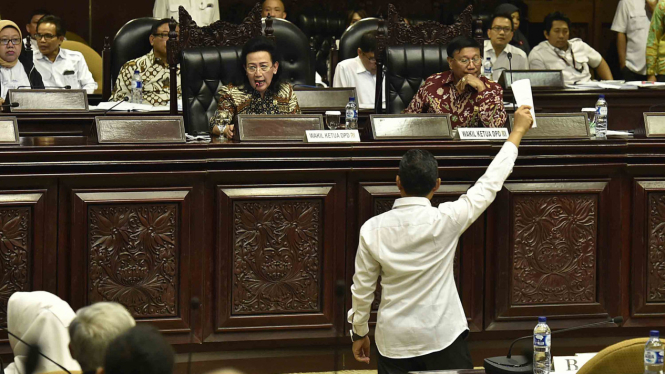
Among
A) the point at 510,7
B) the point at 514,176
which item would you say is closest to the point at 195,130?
the point at 514,176

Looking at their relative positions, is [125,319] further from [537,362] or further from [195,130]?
[195,130]

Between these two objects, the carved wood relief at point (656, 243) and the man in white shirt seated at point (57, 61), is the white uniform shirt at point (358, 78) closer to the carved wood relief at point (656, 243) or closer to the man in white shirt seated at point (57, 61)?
the man in white shirt seated at point (57, 61)

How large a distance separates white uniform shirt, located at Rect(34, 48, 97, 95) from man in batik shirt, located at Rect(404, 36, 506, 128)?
284cm

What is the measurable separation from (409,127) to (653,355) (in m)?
1.81

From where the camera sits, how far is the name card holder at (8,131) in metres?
3.36

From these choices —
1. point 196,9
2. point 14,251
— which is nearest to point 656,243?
point 14,251

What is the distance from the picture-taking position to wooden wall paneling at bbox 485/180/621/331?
366cm

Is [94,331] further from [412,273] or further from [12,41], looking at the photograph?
[12,41]

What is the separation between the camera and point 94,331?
175cm

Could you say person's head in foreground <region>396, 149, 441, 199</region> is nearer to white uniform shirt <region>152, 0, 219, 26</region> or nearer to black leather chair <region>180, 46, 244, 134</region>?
black leather chair <region>180, 46, 244, 134</region>

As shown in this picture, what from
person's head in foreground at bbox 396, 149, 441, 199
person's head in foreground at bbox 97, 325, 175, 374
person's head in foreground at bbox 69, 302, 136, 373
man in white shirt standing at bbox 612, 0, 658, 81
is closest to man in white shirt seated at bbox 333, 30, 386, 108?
person's head in foreground at bbox 396, 149, 441, 199

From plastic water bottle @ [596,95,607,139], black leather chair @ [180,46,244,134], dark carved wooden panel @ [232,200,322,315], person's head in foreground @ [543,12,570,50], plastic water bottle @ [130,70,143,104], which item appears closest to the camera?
dark carved wooden panel @ [232,200,322,315]

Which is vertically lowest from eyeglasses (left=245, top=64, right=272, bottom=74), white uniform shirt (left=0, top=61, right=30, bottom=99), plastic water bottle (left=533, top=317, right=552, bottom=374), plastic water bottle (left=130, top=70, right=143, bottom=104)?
plastic water bottle (left=533, top=317, right=552, bottom=374)

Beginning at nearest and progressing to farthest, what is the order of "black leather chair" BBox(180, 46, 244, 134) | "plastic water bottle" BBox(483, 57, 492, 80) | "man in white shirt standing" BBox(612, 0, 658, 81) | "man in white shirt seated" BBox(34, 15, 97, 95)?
"black leather chair" BBox(180, 46, 244, 134), "plastic water bottle" BBox(483, 57, 492, 80), "man in white shirt seated" BBox(34, 15, 97, 95), "man in white shirt standing" BBox(612, 0, 658, 81)
